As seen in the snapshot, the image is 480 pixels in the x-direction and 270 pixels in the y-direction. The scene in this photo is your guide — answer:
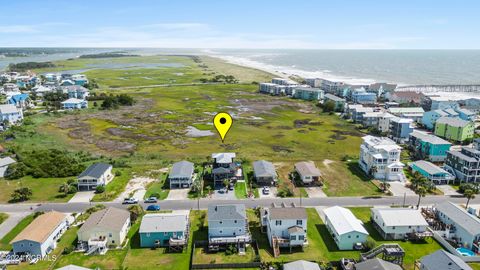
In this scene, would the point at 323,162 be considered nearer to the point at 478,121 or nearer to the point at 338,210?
the point at 338,210

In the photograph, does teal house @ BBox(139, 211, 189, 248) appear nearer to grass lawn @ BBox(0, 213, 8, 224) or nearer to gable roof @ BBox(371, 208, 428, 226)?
grass lawn @ BBox(0, 213, 8, 224)

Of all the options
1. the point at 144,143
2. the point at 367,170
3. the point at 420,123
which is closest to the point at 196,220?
the point at 367,170

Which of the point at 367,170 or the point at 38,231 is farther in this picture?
the point at 367,170

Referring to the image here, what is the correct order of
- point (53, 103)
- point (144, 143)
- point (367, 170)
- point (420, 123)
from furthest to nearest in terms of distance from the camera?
point (53, 103), point (420, 123), point (144, 143), point (367, 170)

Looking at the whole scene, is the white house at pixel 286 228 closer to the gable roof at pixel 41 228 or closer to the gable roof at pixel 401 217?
the gable roof at pixel 401 217

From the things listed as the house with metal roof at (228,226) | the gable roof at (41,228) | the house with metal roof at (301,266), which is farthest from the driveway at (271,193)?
the gable roof at (41,228)

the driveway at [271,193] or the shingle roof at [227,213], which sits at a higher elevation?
the shingle roof at [227,213]

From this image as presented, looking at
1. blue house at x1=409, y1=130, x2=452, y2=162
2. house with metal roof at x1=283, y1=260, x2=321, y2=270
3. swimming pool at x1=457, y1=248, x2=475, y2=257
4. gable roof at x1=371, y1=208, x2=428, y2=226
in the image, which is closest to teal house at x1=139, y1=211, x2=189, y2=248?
house with metal roof at x1=283, y1=260, x2=321, y2=270
